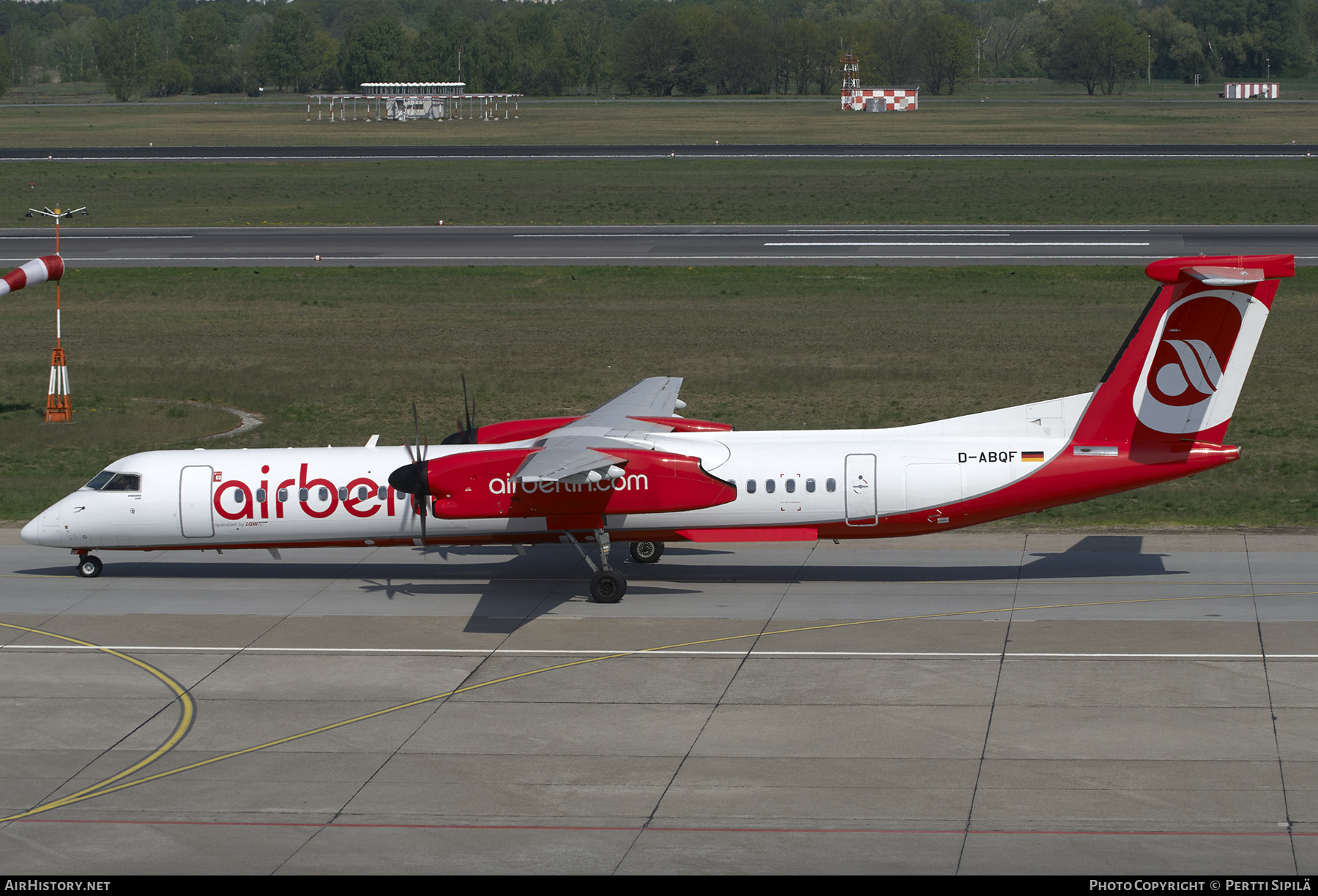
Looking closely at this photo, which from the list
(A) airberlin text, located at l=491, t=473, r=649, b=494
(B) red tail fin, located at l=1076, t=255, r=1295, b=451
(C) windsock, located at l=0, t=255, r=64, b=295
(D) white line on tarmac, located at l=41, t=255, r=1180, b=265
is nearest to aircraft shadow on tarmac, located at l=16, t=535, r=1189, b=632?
(A) airberlin text, located at l=491, t=473, r=649, b=494

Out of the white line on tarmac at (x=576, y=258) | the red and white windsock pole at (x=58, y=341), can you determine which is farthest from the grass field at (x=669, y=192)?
the red and white windsock pole at (x=58, y=341)

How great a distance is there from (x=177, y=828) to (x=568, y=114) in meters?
159

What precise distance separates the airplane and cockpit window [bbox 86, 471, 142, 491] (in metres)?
0.05

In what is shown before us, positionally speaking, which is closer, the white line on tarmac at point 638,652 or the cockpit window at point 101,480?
the white line on tarmac at point 638,652

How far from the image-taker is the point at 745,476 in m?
27.0

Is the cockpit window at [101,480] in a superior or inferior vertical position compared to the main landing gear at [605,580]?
superior

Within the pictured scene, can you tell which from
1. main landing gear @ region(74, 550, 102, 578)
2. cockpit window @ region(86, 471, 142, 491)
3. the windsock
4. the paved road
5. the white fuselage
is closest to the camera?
the white fuselage

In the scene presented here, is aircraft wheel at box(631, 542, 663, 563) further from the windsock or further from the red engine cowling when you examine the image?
the windsock

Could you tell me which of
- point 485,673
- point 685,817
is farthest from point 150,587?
point 685,817

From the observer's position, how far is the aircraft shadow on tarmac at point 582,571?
2839cm

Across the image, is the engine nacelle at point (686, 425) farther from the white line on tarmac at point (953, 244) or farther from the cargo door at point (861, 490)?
the white line on tarmac at point (953, 244)

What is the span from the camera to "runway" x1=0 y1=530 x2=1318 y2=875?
667 inches

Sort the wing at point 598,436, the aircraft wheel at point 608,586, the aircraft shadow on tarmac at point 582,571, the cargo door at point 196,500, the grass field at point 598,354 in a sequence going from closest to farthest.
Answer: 1. the wing at point 598,436
2. the aircraft wheel at point 608,586
3. the cargo door at point 196,500
4. the aircraft shadow on tarmac at point 582,571
5. the grass field at point 598,354

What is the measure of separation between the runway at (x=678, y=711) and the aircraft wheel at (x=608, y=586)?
30cm
